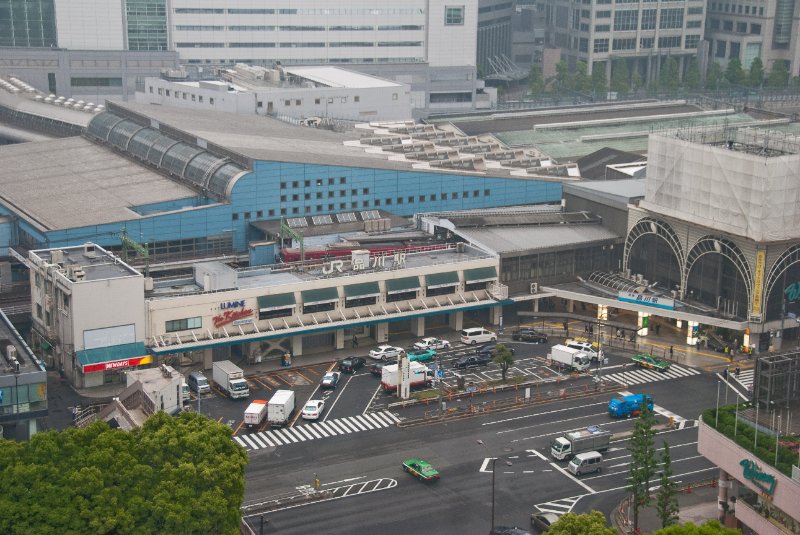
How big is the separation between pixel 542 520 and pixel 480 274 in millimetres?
40317

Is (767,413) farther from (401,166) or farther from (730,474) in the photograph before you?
(401,166)

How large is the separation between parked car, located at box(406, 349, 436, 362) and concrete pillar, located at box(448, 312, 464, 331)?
7250 millimetres

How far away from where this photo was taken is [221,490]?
77.4 meters

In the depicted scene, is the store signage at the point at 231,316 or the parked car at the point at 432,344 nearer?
the store signage at the point at 231,316

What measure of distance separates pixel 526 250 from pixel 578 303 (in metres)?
Answer: 7.80

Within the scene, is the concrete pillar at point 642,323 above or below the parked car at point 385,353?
above

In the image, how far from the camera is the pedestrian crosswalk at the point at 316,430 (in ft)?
323

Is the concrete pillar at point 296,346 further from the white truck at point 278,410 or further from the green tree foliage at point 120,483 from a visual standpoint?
the green tree foliage at point 120,483

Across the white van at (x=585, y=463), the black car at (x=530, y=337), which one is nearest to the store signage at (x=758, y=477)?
the white van at (x=585, y=463)

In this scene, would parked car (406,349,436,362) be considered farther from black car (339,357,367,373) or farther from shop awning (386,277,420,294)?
shop awning (386,277,420,294)

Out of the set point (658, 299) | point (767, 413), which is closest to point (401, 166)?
point (658, 299)

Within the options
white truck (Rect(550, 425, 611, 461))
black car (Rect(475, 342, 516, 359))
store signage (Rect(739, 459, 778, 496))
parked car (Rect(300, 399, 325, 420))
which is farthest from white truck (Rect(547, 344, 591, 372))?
store signage (Rect(739, 459, 778, 496))

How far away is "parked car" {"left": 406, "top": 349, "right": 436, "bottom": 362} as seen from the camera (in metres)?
115

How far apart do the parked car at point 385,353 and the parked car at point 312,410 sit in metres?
11.6
